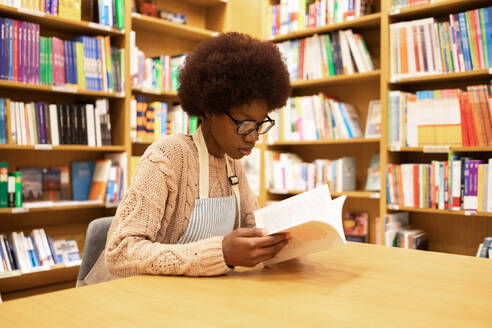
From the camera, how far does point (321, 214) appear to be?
104cm

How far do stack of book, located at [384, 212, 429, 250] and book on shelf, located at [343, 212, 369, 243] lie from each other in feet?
1.11

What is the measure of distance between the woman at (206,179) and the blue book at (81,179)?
5.94 feet

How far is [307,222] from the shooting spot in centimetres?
99

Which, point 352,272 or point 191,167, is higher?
point 191,167

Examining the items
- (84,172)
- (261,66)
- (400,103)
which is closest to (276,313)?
(261,66)

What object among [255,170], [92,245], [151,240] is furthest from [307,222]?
[255,170]

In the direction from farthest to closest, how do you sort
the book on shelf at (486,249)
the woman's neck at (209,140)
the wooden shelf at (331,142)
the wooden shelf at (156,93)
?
the wooden shelf at (156,93)
the wooden shelf at (331,142)
the book on shelf at (486,249)
the woman's neck at (209,140)

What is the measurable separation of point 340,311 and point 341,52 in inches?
105

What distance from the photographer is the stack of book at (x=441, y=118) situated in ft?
8.54

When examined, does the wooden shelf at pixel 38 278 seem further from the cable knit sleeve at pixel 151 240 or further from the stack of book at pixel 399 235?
the stack of book at pixel 399 235

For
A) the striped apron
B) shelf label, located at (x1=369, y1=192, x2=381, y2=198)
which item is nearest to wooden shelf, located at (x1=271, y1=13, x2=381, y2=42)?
shelf label, located at (x1=369, y1=192, x2=381, y2=198)

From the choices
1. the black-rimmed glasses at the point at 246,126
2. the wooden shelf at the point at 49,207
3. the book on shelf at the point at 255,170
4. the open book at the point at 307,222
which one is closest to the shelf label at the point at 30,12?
the wooden shelf at the point at 49,207

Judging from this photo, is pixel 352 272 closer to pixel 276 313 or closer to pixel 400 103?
pixel 276 313

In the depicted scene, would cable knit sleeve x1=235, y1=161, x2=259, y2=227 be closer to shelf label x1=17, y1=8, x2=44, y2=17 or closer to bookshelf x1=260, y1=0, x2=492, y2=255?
bookshelf x1=260, y1=0, x2=492, y2=255
